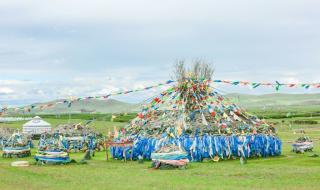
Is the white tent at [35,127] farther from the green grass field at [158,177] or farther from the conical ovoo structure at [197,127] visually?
the green grass field at [158,177]

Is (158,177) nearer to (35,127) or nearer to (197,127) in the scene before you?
(197,127)

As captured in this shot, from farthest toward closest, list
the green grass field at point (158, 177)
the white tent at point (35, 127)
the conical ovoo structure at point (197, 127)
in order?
the white tent at point (35, 127) → the conical ovoo structure at point (197, 127) → the green grass field at point (158, 177)

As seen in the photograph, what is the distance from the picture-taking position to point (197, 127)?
3519 centimetres

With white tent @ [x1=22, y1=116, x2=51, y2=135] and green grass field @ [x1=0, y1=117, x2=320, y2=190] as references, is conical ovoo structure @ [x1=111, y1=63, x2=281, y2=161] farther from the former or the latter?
white tent @ [x1=22, y1=116, x2=51, y2=135]

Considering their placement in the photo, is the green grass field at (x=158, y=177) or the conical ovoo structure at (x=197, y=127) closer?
the green grass field at (x=158, y=177)

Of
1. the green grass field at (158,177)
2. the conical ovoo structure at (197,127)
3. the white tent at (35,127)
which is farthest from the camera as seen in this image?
the white tent at (35,127)

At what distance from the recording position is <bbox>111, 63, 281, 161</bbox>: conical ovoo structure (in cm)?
3391

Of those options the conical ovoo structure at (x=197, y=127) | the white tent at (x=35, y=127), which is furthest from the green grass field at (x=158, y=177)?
the white tent at (x=35, y=127)

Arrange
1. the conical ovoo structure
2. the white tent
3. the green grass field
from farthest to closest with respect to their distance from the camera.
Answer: the white tent < the conical ovoo structure < the green grass field

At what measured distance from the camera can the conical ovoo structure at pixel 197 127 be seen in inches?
1335

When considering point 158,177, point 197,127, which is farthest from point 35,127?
point 158,177

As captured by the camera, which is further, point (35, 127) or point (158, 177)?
point (35, 127)

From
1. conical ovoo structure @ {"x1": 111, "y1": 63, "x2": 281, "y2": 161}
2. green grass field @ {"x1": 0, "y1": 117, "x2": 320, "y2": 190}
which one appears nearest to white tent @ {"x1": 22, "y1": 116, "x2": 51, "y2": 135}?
conical ovoo structure @ {"x1": 111, "y1": 63, "x2": 281, "y2": 161}

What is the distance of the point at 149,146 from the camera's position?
34.7 meters
